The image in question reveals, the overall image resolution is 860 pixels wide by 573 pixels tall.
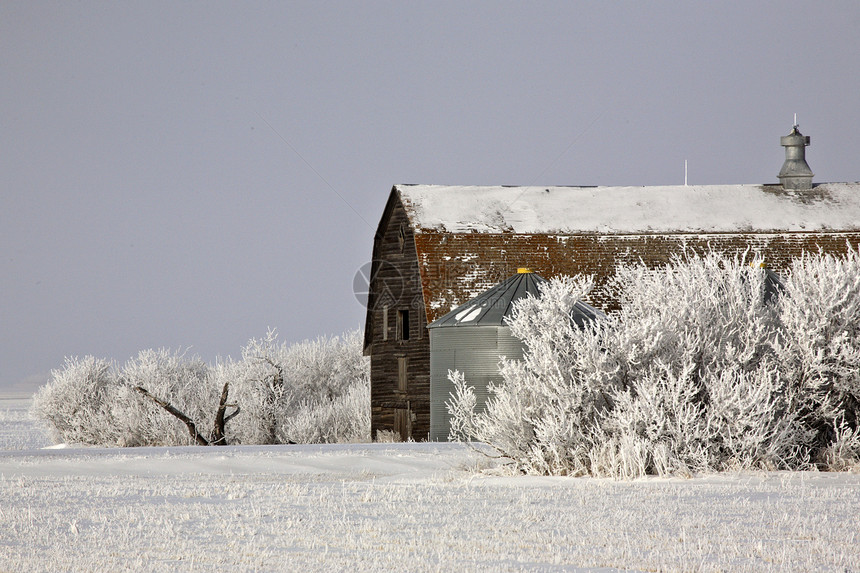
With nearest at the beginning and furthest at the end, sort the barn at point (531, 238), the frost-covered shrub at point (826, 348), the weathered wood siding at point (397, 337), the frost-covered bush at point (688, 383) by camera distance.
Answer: the frost-covered bush at point (688, 383) → the frost-covered shrub at point (826, 348) → the barn at point (531, 238) → the weathered wood siding at point (397, 337)

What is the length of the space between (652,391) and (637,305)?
2.58 m

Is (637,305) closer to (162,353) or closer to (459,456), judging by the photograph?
(459,456)

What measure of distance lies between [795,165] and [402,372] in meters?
13.7

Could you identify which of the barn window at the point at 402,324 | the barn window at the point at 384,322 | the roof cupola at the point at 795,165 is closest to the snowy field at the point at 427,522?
the barn window at the point at 402,324

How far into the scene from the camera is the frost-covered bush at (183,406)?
Result: 3262cm

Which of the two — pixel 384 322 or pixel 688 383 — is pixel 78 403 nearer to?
pixel 384 322

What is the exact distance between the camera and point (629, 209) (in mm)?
31516

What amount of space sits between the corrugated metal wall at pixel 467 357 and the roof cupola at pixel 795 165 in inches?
549

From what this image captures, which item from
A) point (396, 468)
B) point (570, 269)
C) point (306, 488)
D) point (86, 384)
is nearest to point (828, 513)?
point (306, 488)

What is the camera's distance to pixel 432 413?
81.8 ft

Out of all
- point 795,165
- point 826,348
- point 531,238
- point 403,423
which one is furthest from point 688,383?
point 795,165

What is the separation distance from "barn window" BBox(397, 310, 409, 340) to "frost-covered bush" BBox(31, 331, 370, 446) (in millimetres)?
4707

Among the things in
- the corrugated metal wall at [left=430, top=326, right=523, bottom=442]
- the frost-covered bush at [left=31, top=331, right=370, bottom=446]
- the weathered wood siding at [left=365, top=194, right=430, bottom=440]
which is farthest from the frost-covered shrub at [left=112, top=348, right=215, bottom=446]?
the corrugated metal wall at [left=430, top=326, right=523, bottom=442]

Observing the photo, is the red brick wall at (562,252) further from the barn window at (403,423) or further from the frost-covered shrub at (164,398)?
the frost-covered shrub at (164,398)
